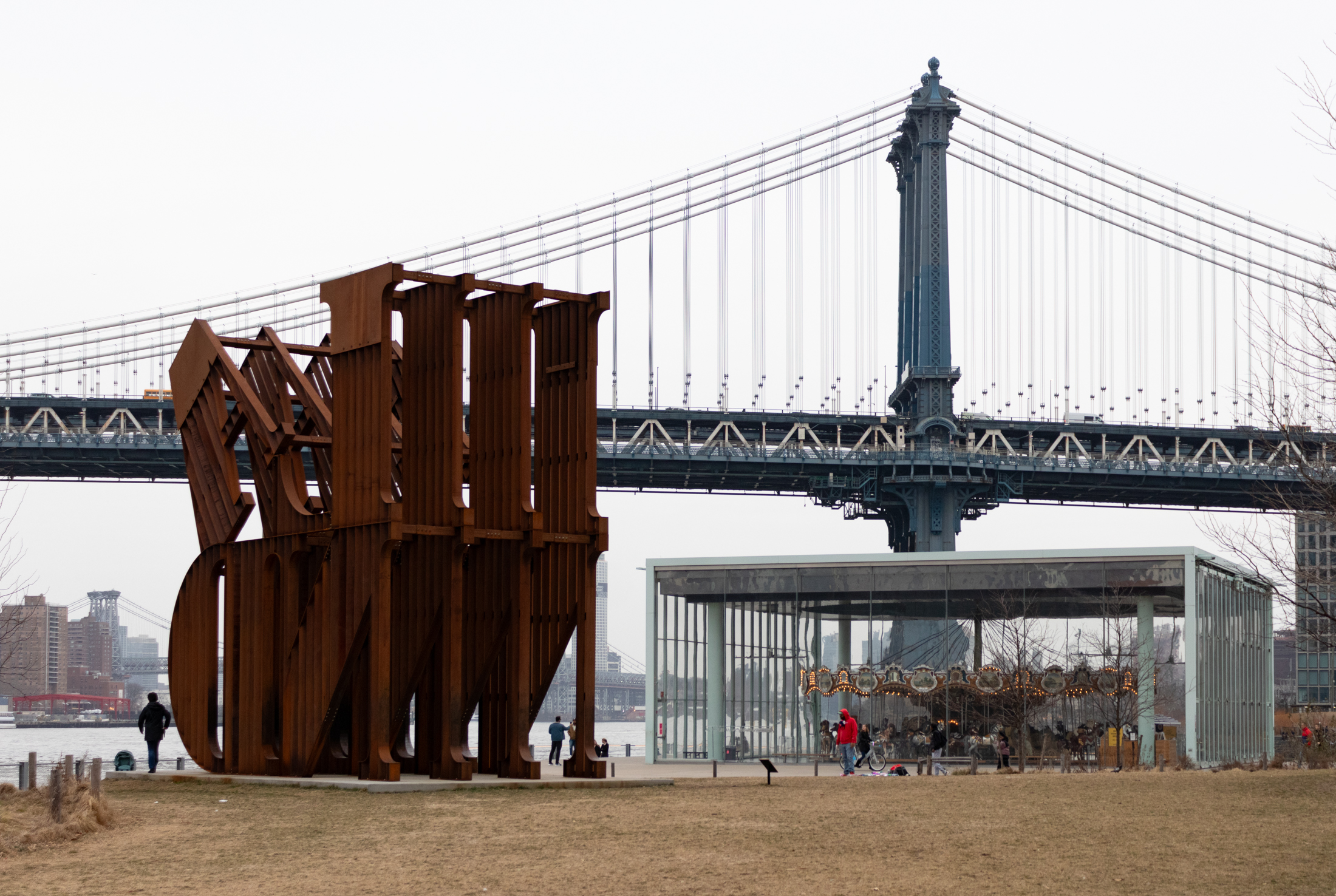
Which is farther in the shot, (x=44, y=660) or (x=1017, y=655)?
(x=44, y=660)

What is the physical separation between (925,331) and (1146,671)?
32.6m

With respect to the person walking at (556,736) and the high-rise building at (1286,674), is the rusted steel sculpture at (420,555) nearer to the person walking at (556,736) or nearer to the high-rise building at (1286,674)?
the person walking at (556,736)

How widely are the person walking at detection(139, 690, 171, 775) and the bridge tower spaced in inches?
1680

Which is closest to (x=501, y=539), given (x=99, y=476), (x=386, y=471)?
(x=386, y=471)

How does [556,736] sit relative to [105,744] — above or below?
above

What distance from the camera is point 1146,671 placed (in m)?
34.6

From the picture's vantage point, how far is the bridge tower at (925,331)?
2596 inches

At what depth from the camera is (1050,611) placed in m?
37.9

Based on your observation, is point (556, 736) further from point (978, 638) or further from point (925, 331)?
point (925, 331)

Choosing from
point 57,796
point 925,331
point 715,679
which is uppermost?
point 925,331

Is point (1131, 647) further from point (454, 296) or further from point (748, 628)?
point (454, 296)

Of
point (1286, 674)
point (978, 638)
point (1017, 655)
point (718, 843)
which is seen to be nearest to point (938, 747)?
point (978, 638)

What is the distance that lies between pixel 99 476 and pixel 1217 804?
186 feet

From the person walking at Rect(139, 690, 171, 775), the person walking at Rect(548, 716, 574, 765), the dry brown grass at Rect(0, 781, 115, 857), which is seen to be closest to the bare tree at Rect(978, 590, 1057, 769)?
the person walking at Rect(548, 716, 574, 765)
